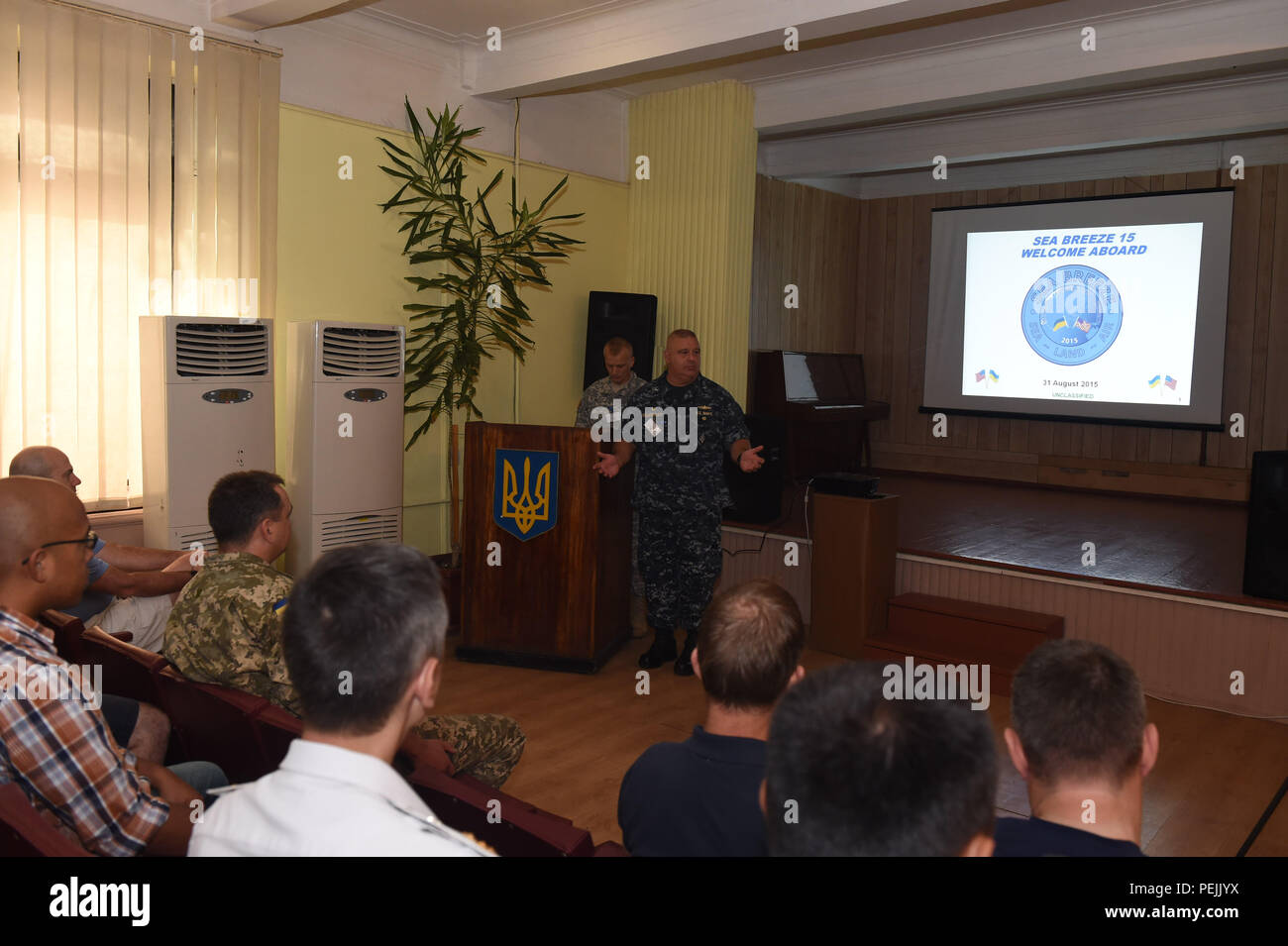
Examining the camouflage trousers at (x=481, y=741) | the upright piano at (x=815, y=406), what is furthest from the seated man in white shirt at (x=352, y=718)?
the upright piano at (x=815, y=406)

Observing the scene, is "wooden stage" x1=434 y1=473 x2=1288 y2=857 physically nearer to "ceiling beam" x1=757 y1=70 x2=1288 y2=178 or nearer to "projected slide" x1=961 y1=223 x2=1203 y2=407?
"projected slide" x1=961 y1=223 x2=1203 y2=407

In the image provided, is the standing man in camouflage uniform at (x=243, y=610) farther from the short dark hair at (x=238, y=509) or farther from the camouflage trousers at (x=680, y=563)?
the camouflage trousers at (x=680, y=563)

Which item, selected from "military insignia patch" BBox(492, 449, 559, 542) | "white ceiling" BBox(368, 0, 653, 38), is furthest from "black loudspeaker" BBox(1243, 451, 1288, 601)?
"white ceiling" BBox(368, 0, 653, 38)

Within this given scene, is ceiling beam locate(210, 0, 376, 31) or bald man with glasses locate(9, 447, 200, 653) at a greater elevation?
ceiling beam locate(210, 0, 376, 31)

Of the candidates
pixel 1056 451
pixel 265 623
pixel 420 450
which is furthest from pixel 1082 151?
pixel 265 623

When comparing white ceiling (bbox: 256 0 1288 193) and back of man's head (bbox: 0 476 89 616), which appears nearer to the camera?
back of man's head (bbox: 0 476 89 616)

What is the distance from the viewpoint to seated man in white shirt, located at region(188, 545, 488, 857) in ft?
3.72

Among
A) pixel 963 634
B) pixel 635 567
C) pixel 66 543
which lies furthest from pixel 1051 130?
pixel 66 543

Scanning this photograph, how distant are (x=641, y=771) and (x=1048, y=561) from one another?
4087 mm

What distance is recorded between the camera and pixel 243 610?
231 centimetres

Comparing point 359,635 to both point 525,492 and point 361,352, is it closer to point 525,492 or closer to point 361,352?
point 525,492

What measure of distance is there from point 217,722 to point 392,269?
4018 millimetres

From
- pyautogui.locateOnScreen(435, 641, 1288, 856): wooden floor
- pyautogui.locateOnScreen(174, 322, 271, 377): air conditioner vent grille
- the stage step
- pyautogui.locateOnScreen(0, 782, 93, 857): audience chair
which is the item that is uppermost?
pyautogui.locateOnScreen(174, 322, 271, 377): air conditioner vent grille

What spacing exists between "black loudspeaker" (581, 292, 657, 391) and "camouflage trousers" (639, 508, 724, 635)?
6.85 ft
